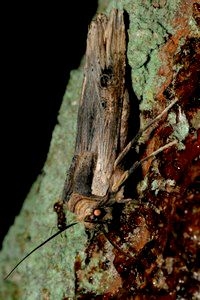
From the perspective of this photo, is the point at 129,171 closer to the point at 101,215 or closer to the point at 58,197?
the point at 101,215

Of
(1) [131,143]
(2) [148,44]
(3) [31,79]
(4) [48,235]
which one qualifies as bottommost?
(4) [48,235]

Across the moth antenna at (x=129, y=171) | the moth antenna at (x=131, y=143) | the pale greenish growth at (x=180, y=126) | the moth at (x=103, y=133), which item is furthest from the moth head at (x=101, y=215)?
the pale greenish growth at (x=180, y=126)

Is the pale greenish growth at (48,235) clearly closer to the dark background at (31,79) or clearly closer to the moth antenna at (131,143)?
the dark background at (31,79)

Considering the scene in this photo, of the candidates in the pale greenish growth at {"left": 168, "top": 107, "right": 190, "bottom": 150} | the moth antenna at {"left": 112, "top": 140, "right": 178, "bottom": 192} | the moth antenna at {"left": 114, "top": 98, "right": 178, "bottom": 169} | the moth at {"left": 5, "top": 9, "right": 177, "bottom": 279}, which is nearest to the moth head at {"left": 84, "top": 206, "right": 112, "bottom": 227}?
the moth at {"left": 5, "top": 9, "right": 177, "bottom": 279}

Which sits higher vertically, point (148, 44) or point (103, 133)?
point (148, 44)

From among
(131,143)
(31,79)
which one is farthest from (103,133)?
(31,79)

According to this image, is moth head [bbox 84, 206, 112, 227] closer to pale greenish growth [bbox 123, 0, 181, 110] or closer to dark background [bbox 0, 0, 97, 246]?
pale greenish growth [bbox 123, 0, 181, 110]
